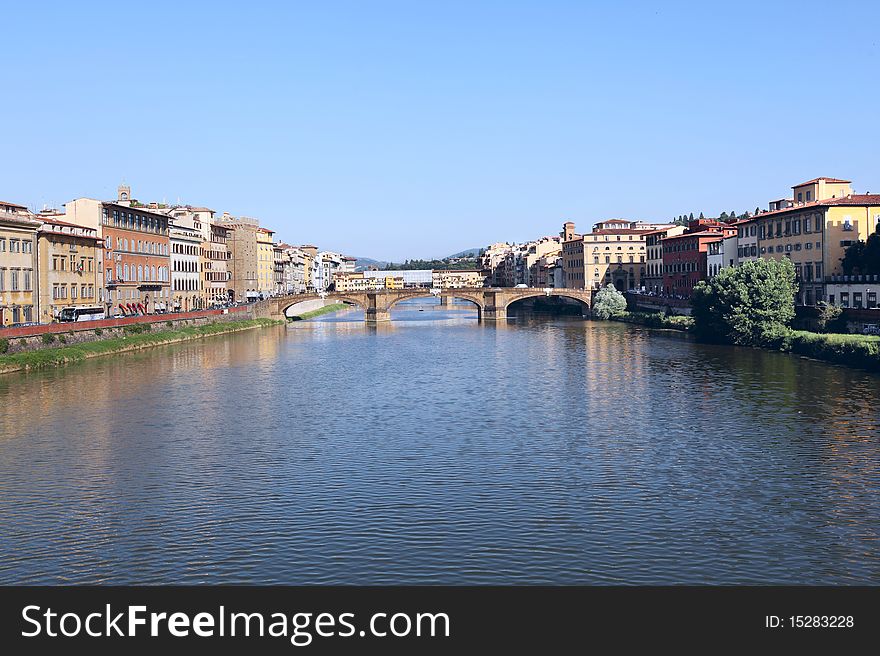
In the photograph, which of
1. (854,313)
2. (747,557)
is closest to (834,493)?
(747,557)

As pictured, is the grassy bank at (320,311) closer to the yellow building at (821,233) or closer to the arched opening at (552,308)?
the arched opening at (552,308)

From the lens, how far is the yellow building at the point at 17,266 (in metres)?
68.6

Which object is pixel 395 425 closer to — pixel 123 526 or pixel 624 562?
pixel 123 526

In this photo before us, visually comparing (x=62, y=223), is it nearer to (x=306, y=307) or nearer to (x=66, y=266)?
(x=66, y=266)

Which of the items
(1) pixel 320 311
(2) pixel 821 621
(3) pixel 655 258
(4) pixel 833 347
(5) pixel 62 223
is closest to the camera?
(2) pixel 821 621

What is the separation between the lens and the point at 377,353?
263ft

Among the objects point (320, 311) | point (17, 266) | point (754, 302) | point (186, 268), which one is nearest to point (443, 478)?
point (754, 302)

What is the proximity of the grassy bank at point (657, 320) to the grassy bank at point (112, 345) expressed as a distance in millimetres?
47155

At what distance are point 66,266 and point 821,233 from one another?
65.1 meters

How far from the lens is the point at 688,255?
118 meters

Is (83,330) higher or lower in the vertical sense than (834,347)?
higher

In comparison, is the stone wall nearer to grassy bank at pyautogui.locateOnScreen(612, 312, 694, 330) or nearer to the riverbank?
grassy bank at pyautogui.locateOnScreen(612, 312, 694, 330)

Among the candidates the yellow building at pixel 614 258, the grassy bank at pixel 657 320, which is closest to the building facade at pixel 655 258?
the yellow building at pixel 614 258

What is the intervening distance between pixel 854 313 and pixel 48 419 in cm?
5403
